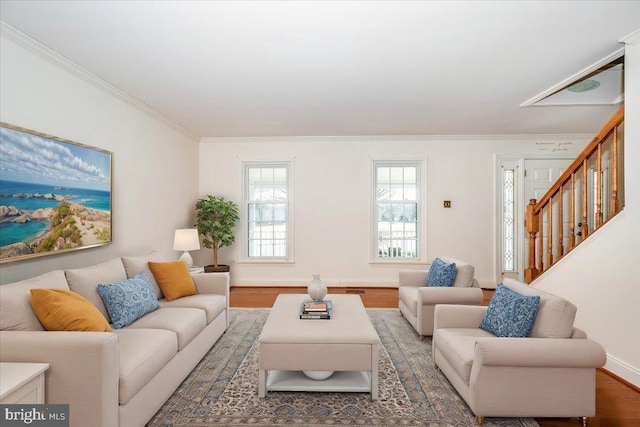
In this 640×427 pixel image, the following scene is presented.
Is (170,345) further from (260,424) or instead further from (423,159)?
(423,159)

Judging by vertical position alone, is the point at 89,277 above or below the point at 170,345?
above

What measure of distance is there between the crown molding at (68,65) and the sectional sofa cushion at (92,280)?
1.71 meters

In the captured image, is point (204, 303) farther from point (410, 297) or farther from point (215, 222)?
point (215, 222)

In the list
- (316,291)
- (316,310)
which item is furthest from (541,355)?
(316,291)

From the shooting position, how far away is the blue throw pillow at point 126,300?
8.36ft

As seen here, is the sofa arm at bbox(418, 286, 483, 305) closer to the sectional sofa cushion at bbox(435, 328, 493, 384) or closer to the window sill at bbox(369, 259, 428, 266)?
the sectional sofa cushion at bbox(435, 328, 493, 384)

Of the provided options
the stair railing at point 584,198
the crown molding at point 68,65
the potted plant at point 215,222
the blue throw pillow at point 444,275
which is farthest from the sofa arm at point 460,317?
the crown molding at point 68,65

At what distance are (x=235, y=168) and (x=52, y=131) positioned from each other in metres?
3.27

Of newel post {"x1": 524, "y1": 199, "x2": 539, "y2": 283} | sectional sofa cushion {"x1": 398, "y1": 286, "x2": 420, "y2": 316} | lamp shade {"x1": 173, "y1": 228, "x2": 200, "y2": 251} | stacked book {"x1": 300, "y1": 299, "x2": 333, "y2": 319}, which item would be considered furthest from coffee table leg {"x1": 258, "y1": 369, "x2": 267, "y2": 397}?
newel post {"x1": 524, "y1": 199, "x2": 539, "y2": 283}

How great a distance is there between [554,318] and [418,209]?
3833 mm

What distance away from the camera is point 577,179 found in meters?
5.28

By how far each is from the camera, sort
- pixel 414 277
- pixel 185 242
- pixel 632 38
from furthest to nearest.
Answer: pixel 185 242
pixel 414 277
pixel 632 38

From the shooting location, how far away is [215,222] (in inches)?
211

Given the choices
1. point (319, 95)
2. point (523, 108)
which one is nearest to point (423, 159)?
point (523, 108)
